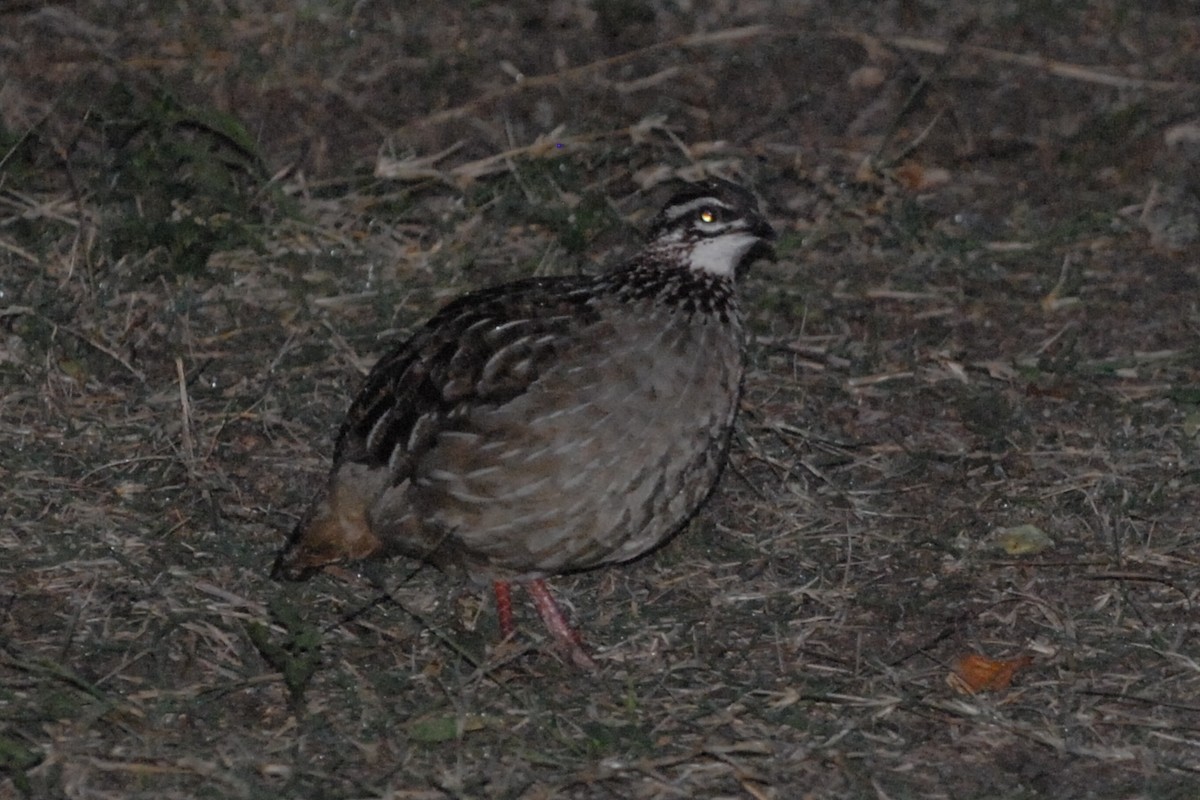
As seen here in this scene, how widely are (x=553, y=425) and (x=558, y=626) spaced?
584mm

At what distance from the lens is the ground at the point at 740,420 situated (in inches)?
197

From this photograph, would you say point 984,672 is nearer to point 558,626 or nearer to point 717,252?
point 558,626

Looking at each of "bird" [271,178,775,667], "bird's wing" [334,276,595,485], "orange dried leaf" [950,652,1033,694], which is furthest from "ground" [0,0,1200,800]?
"bird's wing" [334,276,595,485]

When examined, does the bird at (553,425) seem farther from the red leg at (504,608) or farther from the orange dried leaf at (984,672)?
the orange dried leaf at (984,672)

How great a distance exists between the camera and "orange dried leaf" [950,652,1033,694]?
17.2 ft

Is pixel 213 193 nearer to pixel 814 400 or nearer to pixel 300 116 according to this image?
pixel 300 116

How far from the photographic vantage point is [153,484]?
6.12m

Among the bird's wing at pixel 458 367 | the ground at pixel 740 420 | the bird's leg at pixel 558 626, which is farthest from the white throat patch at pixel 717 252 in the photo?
the bird's leg at pixel 558 626

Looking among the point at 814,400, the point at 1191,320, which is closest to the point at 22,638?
the point at 814,400

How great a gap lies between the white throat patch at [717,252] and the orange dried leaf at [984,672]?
52.8 inches

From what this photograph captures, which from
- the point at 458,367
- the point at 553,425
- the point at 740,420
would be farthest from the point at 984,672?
the point at 458,367

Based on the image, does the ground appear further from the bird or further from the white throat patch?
the white throat patch

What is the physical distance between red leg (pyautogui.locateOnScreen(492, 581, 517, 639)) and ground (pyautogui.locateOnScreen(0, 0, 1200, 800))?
7 cm

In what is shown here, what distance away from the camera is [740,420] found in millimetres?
6605
